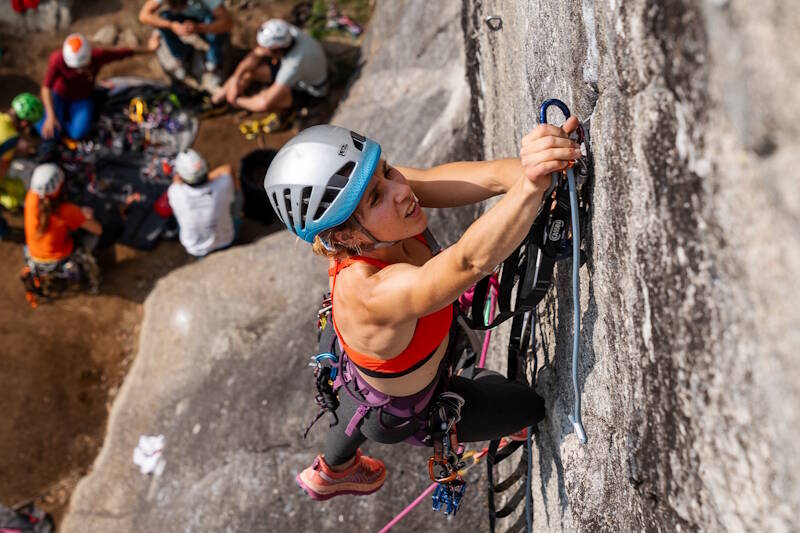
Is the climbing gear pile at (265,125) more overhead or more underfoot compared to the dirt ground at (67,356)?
more overhead

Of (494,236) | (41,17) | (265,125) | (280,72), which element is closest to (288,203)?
(494,236)

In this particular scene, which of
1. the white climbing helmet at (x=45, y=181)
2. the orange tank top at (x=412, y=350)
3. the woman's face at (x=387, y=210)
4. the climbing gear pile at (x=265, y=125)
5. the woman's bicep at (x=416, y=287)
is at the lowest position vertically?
the orange tank top at (x=412, y=350)

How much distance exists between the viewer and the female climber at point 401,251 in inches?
94.8

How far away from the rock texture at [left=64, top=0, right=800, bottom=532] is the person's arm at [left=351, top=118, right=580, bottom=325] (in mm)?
205

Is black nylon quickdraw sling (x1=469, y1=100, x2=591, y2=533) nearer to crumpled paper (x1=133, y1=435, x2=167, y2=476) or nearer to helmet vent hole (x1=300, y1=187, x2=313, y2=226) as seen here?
helmet vent hole (x1=300, y1=187, x2=313, y2=226)

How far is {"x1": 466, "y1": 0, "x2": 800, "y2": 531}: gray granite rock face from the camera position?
60.1 inches

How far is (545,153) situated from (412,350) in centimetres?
107

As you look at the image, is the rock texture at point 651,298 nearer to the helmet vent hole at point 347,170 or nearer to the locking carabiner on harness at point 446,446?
the locking carabiner on harness at point 446,446

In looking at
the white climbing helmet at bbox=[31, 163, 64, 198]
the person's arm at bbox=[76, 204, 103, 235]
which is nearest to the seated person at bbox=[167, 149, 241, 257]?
the person's arm at bbox=[76, 204, 103, 235]

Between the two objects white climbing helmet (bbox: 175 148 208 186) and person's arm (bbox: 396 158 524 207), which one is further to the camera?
white climbing helmet (bbox: 175 148 208 186)

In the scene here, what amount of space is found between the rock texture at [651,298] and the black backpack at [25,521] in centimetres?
151

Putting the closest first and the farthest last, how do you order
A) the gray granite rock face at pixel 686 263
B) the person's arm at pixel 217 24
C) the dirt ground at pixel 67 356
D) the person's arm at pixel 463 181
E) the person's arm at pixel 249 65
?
the gray granite rock face at pixel 686 263 < the person's arm at pixel 463 181 < the dirt ground at pixel 67 356 < the person's arm at pixel 249 65 < the person's arm at pixel 217 24

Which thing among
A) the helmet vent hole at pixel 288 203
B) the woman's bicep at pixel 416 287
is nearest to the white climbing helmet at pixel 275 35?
the helmet vent hole at pixel 288 203

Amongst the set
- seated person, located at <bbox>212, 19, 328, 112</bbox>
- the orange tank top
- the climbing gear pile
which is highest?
seated person, located at <bbox>212, 19, 328, 112</bbox>
